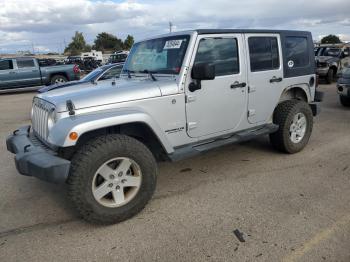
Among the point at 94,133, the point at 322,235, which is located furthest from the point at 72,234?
the point at 322,235

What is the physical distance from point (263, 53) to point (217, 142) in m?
1.45

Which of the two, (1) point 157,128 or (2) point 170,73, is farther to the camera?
(2) point 170,73

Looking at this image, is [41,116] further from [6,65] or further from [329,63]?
[329,63]

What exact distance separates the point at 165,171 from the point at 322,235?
2.27 m

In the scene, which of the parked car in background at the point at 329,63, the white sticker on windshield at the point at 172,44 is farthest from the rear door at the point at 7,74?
the white sticker on windshield at the point at 172,44

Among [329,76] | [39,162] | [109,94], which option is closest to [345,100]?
[329,76]

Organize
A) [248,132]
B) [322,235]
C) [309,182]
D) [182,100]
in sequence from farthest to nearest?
1. [248,132]
2. [309,182]
3. [182,100]
4. [322,235]

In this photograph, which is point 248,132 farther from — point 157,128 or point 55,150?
point 55,150

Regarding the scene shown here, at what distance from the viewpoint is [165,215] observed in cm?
356

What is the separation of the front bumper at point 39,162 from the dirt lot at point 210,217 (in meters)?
0.62

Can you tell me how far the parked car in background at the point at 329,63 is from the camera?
14.9 m

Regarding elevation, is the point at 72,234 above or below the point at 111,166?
below

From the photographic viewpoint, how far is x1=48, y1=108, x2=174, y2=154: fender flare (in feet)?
10.2

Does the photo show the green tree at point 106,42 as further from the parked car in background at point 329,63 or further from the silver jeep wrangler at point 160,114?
the silver jeep wrangler at point 160,114
